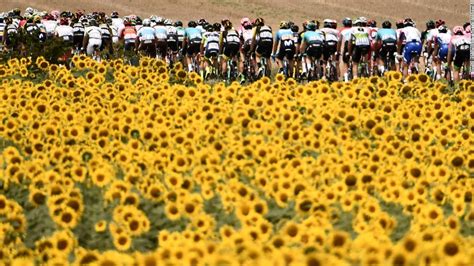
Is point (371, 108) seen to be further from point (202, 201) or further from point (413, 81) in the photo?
point (202, 201)

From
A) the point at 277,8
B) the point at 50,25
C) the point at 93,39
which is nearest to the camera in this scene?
the point at 93,39

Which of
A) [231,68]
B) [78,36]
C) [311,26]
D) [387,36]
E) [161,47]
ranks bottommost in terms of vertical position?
[231,68]

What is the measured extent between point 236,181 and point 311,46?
44.3ft

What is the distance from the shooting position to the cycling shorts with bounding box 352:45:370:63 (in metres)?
20.9

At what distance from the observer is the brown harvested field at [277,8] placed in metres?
62.6

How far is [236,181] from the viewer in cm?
753

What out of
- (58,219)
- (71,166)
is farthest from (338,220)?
(71,166)

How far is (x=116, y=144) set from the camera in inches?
354

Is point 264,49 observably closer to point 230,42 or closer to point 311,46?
point 230,42

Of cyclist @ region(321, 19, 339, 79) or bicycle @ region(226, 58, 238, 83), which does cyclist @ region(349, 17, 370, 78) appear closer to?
cyclist @ region(321, 19, 339, 79)

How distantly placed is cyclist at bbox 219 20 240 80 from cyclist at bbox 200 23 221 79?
0.15 metres

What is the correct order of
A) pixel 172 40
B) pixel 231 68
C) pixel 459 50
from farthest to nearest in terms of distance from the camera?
pixel 172 40 < pixel 231 68 < pixel 459 50

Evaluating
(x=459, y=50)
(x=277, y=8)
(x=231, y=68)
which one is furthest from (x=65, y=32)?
(x=277, y=8)

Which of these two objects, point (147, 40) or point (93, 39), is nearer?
point (93, 39)
